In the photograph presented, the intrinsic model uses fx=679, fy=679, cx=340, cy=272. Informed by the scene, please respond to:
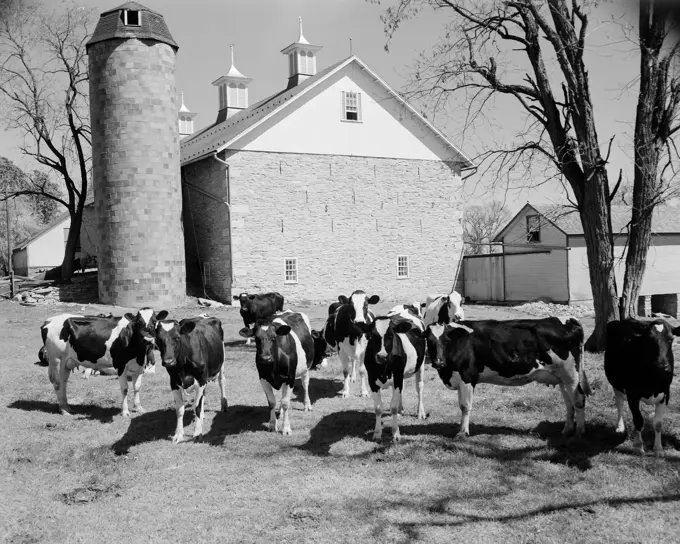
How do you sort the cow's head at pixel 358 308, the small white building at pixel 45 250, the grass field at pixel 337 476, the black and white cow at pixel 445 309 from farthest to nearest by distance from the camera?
the small white building at pixel 45 250 → the black and white cow at pixel 445 309 → the cow's head at pixel 358 308 → the grass field at pixel 337 476

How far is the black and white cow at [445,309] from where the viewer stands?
51.5 ft

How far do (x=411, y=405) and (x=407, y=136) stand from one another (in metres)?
23.2

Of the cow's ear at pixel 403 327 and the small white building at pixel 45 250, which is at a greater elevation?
the small white building at pixel 45 250

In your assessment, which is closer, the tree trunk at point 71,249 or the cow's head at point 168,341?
the cow's head at point 168,341

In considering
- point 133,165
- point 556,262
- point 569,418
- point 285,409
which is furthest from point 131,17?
point 569,418

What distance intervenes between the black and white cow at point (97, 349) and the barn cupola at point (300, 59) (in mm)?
27803

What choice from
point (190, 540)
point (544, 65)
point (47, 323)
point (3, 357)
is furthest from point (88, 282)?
point (190, 540)

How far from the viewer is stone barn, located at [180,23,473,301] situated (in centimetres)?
2944

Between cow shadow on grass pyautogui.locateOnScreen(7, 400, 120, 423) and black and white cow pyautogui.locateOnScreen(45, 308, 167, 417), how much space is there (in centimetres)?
26

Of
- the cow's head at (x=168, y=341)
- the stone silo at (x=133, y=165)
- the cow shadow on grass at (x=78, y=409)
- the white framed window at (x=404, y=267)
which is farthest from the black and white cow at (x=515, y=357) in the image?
the white framed window at (x=404, y=267)

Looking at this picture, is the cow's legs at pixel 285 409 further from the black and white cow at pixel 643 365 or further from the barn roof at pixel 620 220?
the barn roof at pixel 620 220

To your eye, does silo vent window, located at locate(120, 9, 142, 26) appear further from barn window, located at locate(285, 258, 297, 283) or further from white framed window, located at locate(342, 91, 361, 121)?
barn window, located at locate(285, 258, 297, 283)

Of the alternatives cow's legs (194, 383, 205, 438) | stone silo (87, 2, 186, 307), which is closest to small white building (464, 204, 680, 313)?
stone silo (87, 2, 186, 307)

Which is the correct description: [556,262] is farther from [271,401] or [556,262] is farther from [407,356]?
[271,401]
